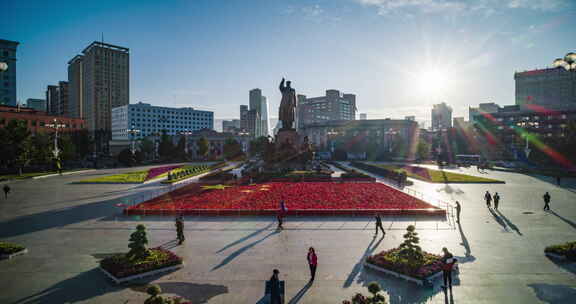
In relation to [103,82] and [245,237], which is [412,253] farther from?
[103,82]

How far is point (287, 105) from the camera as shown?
50.3m

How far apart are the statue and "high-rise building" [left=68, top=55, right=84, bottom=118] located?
159722 mm

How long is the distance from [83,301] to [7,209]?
2186cm

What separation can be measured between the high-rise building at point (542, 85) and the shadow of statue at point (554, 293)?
559 ft

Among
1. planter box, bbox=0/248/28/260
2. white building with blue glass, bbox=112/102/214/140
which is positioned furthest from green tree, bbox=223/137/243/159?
planter box, bbox=0/248/28/260

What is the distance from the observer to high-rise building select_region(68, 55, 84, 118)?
168m

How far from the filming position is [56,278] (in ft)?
39.4

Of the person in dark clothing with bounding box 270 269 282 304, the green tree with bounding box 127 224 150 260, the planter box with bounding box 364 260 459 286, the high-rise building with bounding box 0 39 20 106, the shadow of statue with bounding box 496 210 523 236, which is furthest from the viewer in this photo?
the high-rise building with bounding box 0 39 20 106

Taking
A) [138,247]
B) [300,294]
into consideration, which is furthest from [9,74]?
[300,294]

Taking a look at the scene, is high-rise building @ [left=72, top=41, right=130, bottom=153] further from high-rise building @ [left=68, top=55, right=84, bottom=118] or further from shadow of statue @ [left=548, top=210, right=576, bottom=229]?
shadow of statue @ [left=548, top=210, right=576, bottom=229]

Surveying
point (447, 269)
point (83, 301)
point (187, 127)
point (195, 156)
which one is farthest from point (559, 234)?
point (187, 127)

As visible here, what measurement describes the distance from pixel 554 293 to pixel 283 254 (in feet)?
32.9

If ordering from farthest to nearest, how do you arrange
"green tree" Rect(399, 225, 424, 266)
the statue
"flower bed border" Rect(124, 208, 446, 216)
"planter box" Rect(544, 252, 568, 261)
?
the statue
"flower bed border" Rect(124, 208, 446, 216)
"planter box" Rect(544, 252, 568, 261)
"green tree" Rect(399, 225, 424, 266)

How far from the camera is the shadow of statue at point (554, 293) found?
404 inches
